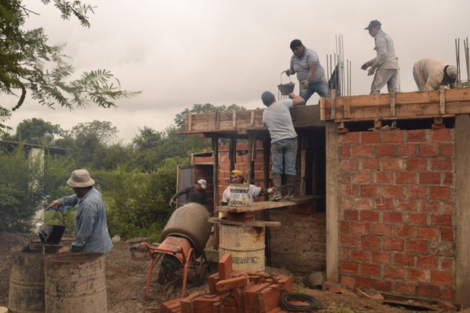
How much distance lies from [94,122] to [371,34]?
5182 centimetres

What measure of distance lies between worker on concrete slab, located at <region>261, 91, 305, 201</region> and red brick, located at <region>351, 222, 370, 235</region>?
1089 millimetres

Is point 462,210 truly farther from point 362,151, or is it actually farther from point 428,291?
point 362,151

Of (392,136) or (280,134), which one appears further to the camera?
(280,134)

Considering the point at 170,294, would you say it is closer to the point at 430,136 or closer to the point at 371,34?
the point at 430,136

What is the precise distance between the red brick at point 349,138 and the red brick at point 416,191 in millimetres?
1044

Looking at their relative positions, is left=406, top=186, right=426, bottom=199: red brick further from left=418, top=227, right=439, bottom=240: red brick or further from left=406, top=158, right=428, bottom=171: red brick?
left=418, top=227, right=439, bottom=240: red brick

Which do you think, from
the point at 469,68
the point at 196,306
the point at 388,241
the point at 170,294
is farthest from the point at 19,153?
the point at 469,68

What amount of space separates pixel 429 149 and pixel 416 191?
0.63 m

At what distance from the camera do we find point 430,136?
19.9 feet

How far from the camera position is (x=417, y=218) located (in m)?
6.10

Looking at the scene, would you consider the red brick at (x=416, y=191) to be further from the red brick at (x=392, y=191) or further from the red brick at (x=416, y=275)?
the red brick at (x=416, y=275)

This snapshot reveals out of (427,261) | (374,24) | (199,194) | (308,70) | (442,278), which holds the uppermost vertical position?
(374,24)

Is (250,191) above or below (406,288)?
above

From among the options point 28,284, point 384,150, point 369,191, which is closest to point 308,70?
point 384,150
